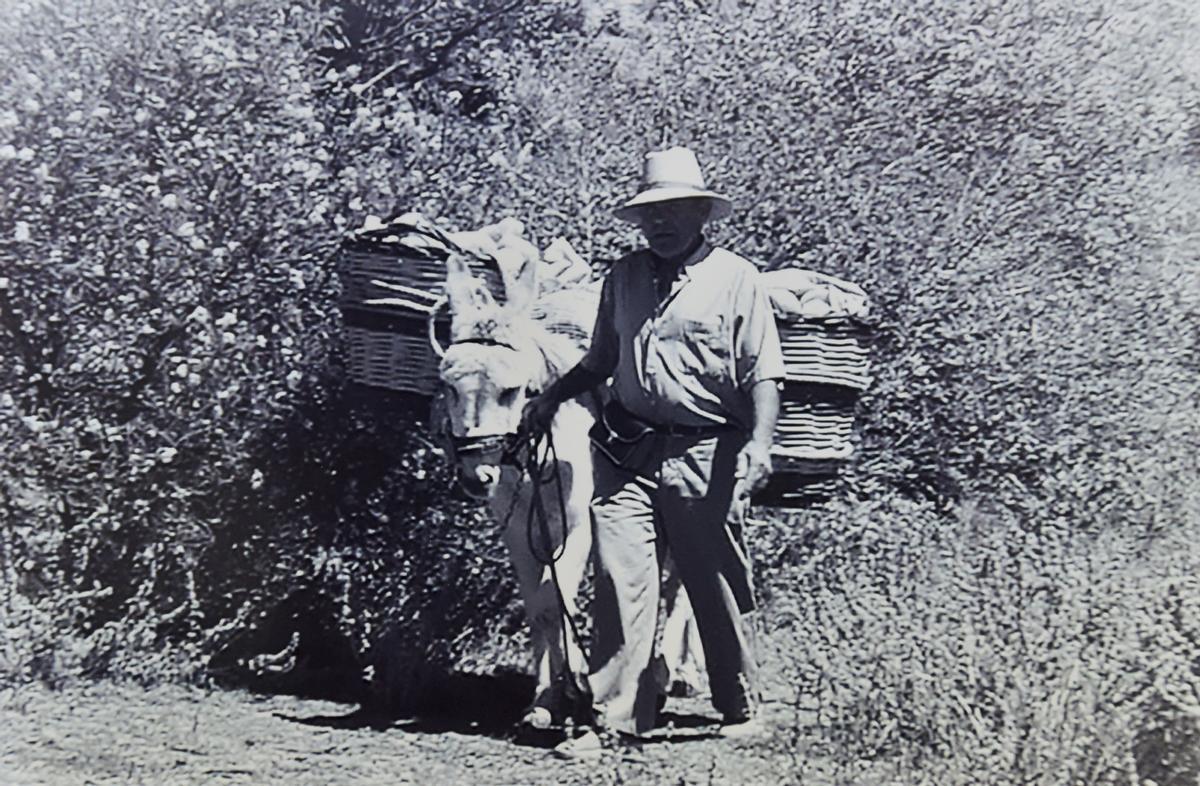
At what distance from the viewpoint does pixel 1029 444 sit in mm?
4449

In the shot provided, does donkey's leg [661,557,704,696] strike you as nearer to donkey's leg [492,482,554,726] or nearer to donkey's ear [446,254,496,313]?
donkey's leg [492,482,554,726]

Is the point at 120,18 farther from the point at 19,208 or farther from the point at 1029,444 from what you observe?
the point at 1029,444

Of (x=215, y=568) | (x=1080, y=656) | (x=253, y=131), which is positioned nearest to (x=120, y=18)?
(x=253, y=131)

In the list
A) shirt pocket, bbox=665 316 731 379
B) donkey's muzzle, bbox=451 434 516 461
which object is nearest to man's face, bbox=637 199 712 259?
shirt pocket, bbox=665 316 731 379

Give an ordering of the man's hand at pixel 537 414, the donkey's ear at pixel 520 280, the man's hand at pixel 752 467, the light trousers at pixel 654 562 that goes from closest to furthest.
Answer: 1. the man's hand at pixel 752 467
2. the light trousers at pixel 654 562
3. the man's hand at pixel 537 414
4. the donkey's ear at pixel 520 280

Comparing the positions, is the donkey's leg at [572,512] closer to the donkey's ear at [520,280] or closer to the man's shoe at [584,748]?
the man's shoe at [584,748]

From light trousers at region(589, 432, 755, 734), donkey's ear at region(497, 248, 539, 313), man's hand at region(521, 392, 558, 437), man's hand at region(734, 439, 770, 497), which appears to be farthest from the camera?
donkey's ear at region(497, 248, 539, 313)

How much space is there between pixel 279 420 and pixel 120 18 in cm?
118

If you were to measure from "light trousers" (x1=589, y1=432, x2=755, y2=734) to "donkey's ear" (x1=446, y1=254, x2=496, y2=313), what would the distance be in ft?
1.54

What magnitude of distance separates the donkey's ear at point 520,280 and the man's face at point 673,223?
15.2 inches

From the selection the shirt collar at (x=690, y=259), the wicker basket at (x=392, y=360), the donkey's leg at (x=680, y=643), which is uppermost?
the shirt collar at (x=690, y=259)

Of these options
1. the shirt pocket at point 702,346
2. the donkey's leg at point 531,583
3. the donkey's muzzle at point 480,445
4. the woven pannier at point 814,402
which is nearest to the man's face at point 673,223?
the shirt pocket at point 702,346

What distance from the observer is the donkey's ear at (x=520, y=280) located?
13.1 feet

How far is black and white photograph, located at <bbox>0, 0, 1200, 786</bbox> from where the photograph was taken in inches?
163
